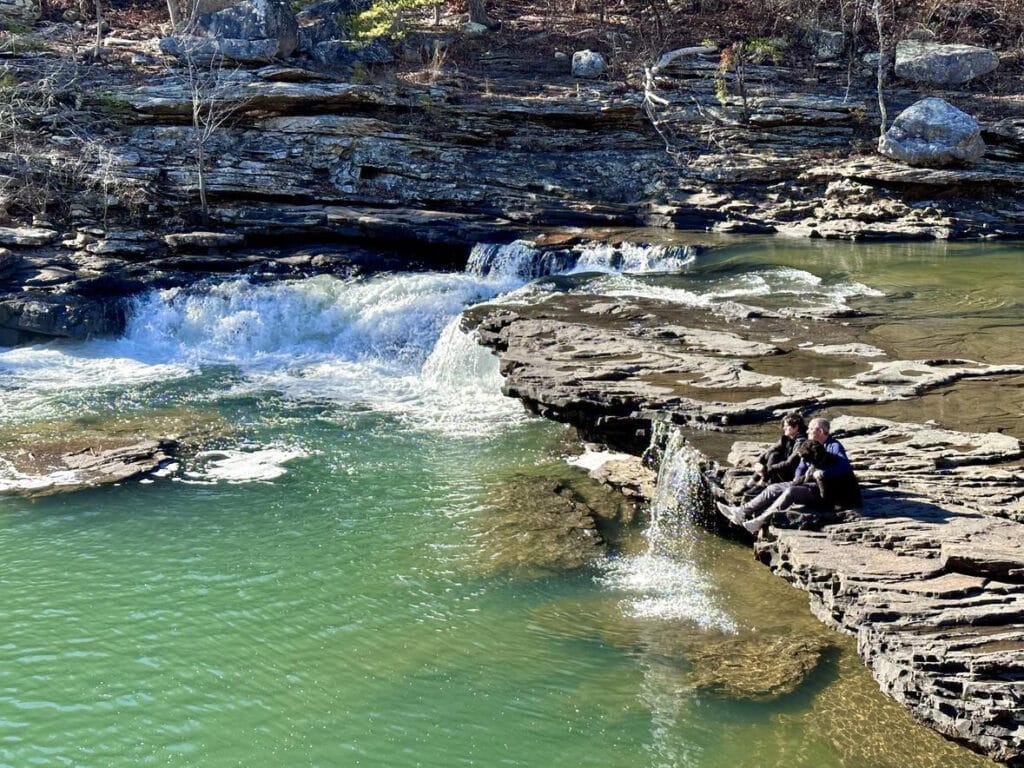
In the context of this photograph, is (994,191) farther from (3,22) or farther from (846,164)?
(3,22)

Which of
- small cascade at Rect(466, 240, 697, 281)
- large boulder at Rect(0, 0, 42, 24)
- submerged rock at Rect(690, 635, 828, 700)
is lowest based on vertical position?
submerged rock at Rect(690, 635, 828, 700)

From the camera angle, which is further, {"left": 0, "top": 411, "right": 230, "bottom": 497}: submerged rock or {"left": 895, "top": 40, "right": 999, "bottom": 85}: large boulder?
{"left": 895, "top": 40, "right": 999, "bottom": 85}: large boulder

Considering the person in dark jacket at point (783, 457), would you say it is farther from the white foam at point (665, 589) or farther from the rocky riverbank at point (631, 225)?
the white foam at point (665, 589)

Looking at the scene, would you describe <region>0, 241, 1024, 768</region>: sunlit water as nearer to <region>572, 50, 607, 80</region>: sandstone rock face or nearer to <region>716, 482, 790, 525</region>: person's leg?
<region>716, 482, 790, 525</region>: person's leg

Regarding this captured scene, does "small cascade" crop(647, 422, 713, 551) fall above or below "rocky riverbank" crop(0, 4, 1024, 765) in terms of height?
below

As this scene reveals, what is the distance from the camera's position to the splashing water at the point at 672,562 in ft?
27.8

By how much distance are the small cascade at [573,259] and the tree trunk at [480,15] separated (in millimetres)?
14494

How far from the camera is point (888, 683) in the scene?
639cm

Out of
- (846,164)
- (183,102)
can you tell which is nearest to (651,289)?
(846,164)

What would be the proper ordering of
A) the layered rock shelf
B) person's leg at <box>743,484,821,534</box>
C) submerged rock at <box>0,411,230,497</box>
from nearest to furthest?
person's leg at <box>743,484,821,534</box>, submerged rock at <box>0,411,230,497</box>, the layered rock shelf

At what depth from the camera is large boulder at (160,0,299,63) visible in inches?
1023

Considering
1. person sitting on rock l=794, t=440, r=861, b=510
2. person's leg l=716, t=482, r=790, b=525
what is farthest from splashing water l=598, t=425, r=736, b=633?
person sitting on rock l=794, t=440, r=861, b=510

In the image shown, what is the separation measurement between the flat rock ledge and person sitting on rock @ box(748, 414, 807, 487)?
1.34 feet

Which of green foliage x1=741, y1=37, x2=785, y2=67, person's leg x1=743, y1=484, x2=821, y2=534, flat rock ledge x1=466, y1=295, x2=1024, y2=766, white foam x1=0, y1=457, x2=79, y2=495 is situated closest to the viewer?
flat rock ledge x1=466, y1=295, x2=1024, y2=766
